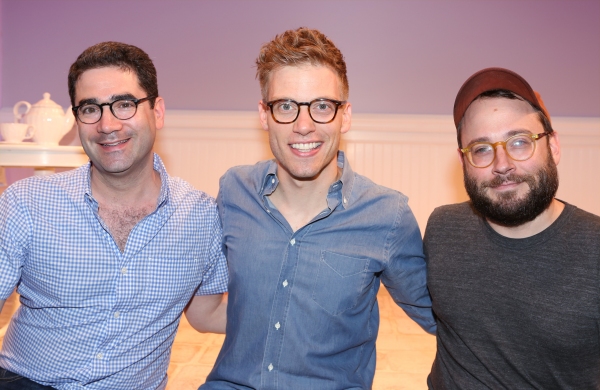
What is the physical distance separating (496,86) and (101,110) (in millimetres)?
1080

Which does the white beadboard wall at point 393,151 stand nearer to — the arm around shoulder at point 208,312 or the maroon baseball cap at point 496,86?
the arm around shoulder at point 208,312

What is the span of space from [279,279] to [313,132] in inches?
16.3

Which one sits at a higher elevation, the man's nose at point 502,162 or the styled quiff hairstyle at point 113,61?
the styled quiff hairstyle at point 113,61

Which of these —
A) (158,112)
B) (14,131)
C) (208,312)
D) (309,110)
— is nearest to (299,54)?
(309,110)

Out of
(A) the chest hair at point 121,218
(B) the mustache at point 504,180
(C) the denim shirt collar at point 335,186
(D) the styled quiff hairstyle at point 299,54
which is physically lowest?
(A) the chest hair at point 121,218

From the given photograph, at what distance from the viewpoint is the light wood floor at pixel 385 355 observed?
238cm

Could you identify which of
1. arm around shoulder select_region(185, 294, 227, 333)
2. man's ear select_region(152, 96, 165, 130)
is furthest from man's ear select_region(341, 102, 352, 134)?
arm around shoulder select_region(185, 294, 227, 333)

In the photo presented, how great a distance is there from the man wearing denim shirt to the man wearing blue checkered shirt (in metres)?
0.17

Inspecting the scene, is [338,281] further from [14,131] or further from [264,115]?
[14,131]

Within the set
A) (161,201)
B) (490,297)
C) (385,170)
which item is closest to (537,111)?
(490,297)

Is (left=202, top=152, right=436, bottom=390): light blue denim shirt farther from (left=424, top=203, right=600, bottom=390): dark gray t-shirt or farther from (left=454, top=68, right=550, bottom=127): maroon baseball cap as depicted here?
(left=454, top=68, right=550, bottom=127): maroon baseball cap

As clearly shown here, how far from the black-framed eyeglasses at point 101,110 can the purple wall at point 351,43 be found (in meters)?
1.93

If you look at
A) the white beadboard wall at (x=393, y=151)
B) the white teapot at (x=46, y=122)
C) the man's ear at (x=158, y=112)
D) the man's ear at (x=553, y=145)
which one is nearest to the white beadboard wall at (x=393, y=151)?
the white beadboard wall at (x=393, y=151)

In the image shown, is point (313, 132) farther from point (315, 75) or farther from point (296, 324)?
point (296, 324)
